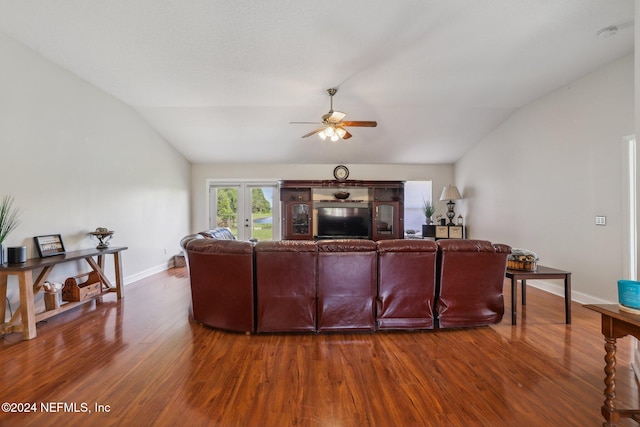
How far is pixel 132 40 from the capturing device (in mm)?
2975

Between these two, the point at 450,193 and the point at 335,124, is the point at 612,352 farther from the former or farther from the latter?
the point at 450,193

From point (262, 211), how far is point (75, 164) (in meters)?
4.01

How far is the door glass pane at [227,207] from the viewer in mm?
7219

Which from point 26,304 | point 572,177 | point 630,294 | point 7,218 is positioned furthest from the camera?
point 572,177

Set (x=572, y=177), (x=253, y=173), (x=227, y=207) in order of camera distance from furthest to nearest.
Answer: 1. (x=227, y=207)
2. (x=253, y=173)
3. (x=572, y=177)

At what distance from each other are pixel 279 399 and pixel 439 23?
3486mm

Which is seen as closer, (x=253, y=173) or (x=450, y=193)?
(x=450, y=193)

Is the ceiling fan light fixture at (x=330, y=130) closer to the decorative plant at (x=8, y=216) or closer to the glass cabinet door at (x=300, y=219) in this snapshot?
the glass cabinet door at (x=300, y=219)

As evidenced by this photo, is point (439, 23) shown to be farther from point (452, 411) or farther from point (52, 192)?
point (52, 192)

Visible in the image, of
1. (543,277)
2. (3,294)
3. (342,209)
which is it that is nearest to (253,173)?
(342,209)

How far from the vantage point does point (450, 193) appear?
647cm

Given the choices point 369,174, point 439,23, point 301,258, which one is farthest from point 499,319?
point 369,174

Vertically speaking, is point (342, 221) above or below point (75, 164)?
below

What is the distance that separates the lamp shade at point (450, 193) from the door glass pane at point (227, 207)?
5.15 metres
